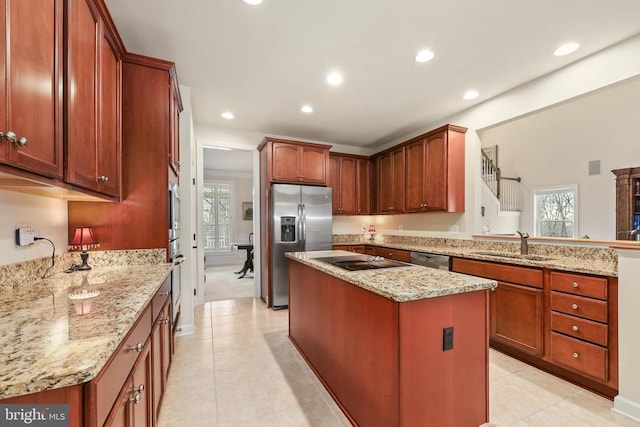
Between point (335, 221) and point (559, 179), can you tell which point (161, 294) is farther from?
point (559, 179)

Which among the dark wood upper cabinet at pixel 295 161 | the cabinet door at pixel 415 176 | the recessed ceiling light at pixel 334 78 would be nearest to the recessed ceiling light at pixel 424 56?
the recessed ceiling light at pixel 334 78

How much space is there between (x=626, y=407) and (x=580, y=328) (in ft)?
1.57

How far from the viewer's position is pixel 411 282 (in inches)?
57.1

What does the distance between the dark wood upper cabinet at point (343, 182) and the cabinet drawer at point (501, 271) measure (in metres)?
2.18

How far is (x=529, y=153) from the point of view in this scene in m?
5.83

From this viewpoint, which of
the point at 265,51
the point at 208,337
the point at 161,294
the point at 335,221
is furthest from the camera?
the point at 335,221

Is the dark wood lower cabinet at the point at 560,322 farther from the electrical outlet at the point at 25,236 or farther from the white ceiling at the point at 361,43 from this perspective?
the electrical outlet at the point at 25,236

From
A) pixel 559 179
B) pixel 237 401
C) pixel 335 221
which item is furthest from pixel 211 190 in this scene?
pixel 559 179

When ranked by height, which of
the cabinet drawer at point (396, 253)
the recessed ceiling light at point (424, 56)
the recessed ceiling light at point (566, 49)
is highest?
the recessed ceiling light at point (424, 56)

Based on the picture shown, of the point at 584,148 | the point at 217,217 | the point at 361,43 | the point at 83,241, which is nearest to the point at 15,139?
the point at 83,241

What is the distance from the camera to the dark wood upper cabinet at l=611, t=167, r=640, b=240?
4.30 metres

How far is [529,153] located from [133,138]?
7.05 meters

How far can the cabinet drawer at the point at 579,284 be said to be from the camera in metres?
1.92

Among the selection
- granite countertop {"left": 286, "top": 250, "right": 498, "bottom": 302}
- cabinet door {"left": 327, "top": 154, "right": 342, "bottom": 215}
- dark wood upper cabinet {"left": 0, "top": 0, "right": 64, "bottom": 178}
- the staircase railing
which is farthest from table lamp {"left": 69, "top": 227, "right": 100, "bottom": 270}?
the staircase railing
